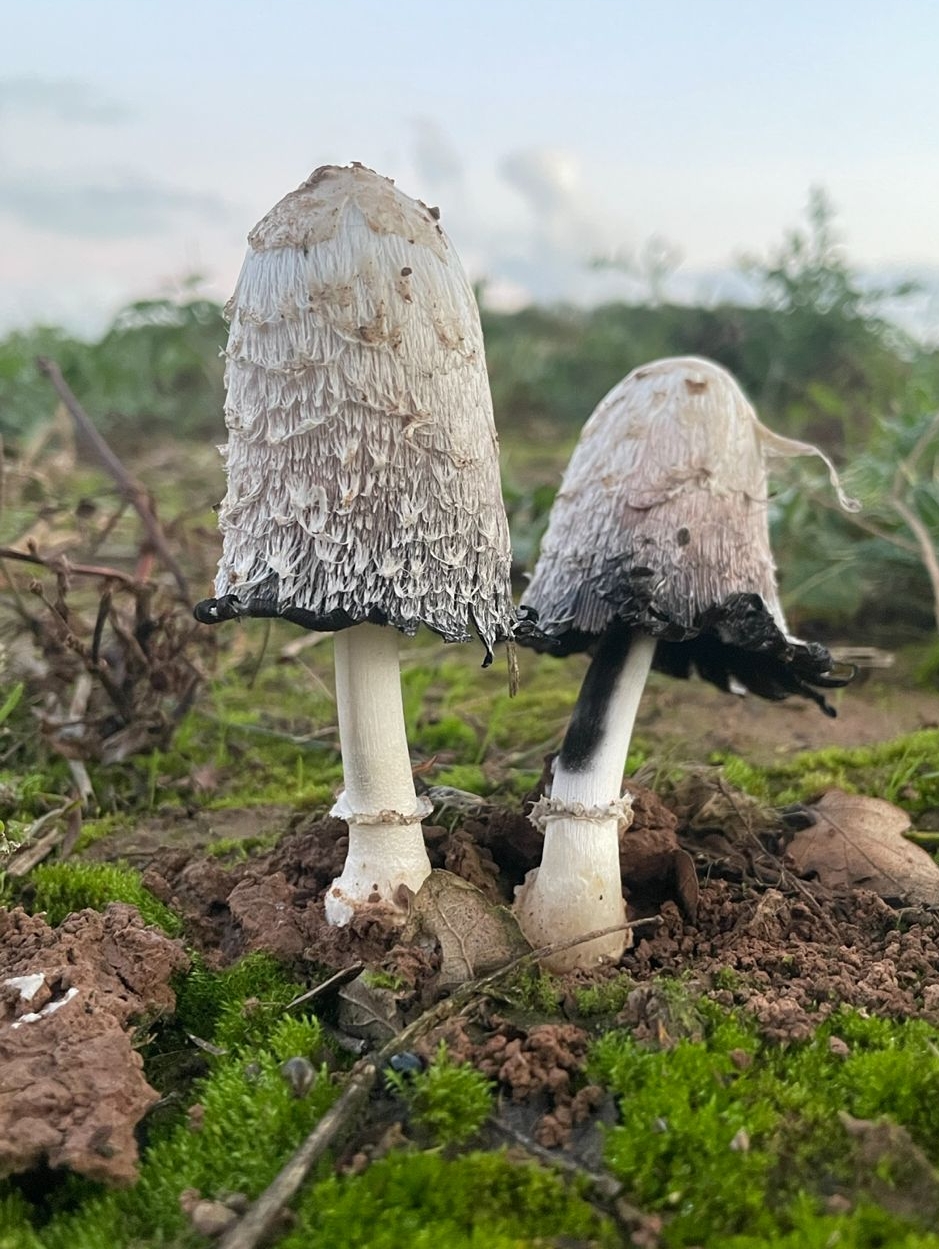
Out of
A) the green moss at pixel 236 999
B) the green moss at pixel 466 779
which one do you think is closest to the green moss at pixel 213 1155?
the green moss at pixel 236 999

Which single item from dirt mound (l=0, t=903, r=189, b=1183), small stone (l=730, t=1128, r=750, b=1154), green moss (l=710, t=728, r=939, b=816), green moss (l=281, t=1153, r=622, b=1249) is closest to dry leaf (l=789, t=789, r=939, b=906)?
green moss (l=710, t=728, r=939, b=816)

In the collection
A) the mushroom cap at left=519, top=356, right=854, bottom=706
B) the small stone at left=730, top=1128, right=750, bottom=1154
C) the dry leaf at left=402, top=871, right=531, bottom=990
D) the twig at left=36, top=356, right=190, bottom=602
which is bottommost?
the small stone at left=730, top=1128, right=750, bottom=1154

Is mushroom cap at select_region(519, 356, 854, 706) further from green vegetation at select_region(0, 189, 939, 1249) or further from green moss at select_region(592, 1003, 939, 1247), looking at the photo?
green moss at select_region(592, 1003, 939, 1247)

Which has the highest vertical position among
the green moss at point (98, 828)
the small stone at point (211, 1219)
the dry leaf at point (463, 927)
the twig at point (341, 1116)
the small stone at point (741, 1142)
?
the green moss at point (98, 828)

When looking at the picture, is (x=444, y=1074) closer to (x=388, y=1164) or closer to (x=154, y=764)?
(x=388, y=1164)

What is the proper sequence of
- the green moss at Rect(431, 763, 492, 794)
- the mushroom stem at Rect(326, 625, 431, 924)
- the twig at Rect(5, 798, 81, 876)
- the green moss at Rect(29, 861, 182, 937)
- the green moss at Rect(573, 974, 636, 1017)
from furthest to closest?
the green moss at Rect(431, 763, 492, 794) < the twig at Rect(5, 798, 81, 876) < the green moss at Rect(29, 861, 182, 937) < the mushroom stem at Rect(326, 625, 431, 924) < the green moss at Rect(573, 974, 636, 1017)

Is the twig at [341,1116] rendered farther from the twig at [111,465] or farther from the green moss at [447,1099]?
the twig at [111,465]
